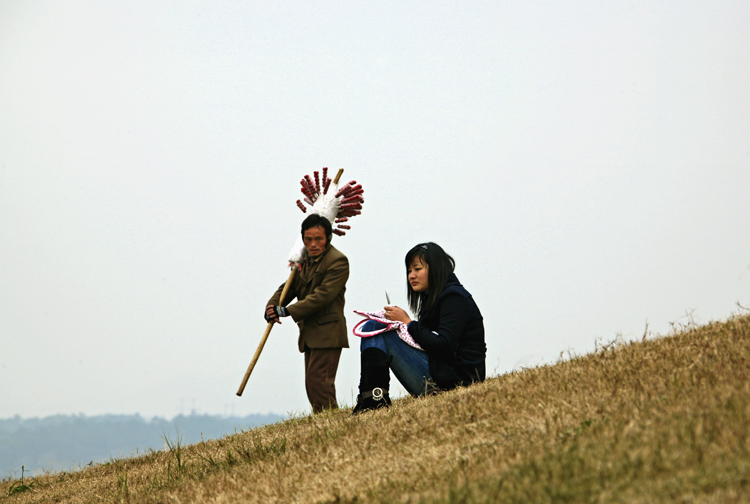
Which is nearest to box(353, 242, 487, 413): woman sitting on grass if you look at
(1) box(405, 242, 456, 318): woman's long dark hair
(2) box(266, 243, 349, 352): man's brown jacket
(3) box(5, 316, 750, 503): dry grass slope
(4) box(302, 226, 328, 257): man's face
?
(1) box(405, 242, 456, 318): woman's long dark hair

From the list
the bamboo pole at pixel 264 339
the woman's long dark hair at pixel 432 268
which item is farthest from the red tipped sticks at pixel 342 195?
the woman's long dark hair at pixel 432 268

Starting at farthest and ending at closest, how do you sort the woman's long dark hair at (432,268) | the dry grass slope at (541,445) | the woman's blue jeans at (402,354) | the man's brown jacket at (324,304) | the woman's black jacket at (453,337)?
the man's brown jacket at (324,304) → the woman's blue jeans at (402,354) → the woman's long dark hair at (432,268) → the woman's black jacket at (453,337) → the dry grass slope at (541,445)

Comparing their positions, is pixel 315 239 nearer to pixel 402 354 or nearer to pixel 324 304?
pixel 324 304

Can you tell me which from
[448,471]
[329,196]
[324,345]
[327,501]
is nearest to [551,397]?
[448,471]

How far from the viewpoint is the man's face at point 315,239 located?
7.87 meters

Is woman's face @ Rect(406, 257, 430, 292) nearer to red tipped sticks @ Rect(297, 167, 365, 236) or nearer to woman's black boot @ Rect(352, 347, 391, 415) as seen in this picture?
woman's black boot @ Rect(352, 347, 391, 415)

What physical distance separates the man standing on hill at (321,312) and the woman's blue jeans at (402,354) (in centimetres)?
184

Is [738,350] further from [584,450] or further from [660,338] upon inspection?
[584,450]

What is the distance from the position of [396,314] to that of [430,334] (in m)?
0.36

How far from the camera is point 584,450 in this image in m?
3.31

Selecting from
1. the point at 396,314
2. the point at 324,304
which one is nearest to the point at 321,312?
the point at 324,304

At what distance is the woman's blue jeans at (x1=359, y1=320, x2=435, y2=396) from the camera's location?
5.98 meters

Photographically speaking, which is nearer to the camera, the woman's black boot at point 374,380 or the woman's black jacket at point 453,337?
the woman's black jacket at point 453,337

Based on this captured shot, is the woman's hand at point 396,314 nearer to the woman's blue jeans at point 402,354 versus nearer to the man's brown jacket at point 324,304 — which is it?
the woman's blue jeans at point 402,354
